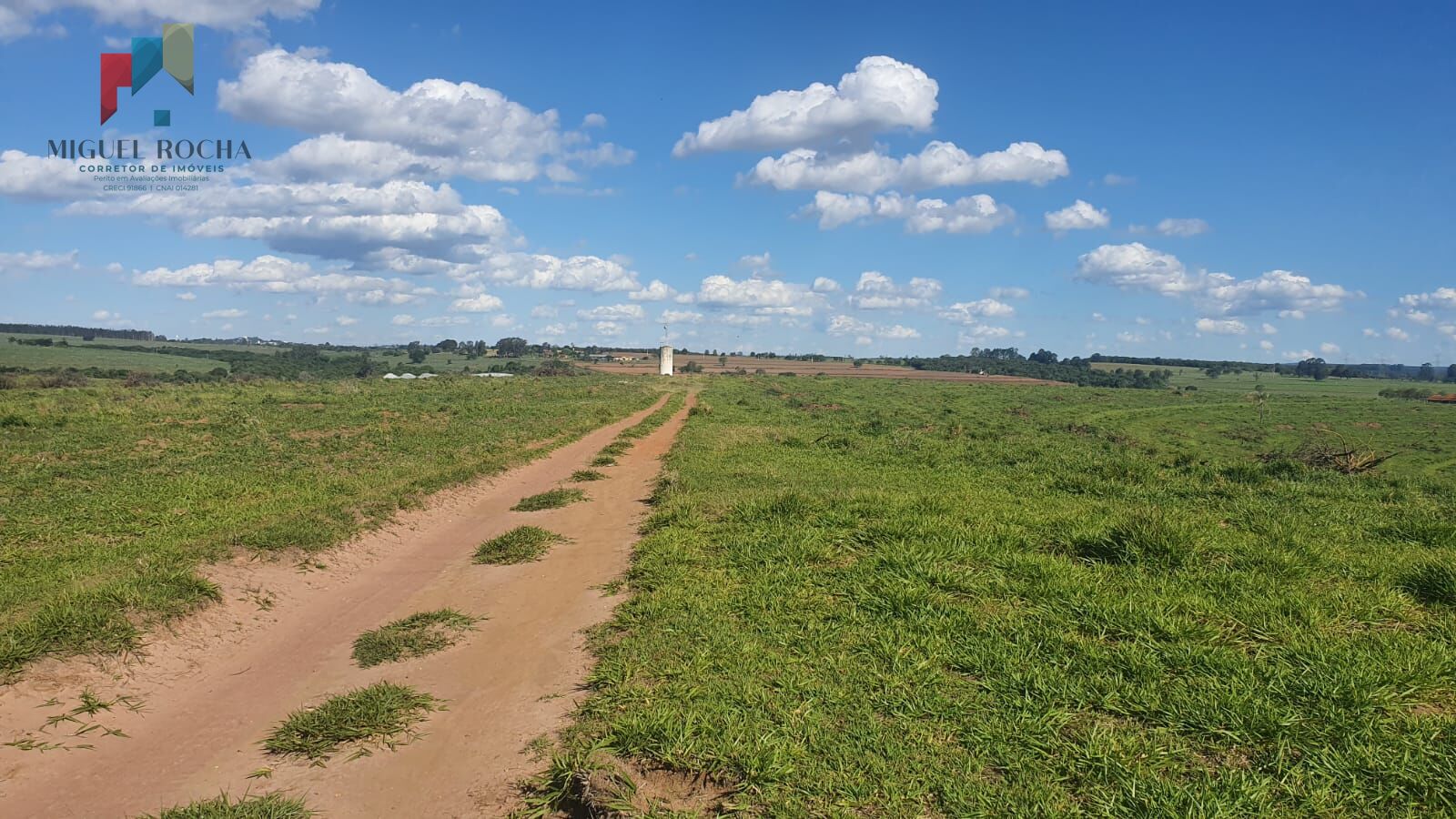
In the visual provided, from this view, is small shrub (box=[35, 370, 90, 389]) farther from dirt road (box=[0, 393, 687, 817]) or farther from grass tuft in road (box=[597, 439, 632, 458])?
dirt road (box=[0, 393, 687, 817])

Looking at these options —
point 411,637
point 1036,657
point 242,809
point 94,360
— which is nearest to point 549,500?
point 411,637

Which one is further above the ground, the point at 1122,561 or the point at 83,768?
the point at 1122,561

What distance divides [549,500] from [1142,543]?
994 centimetres

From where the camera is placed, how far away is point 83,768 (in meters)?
4.84

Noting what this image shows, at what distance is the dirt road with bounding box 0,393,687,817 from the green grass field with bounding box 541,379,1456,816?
0.64 m

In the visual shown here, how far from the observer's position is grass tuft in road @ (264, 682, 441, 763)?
16.4 feet

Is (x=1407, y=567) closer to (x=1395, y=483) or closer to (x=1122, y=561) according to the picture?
(x=1122, y=561)

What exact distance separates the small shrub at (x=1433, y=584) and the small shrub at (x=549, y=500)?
39.4ft

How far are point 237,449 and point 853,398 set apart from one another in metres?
44.4

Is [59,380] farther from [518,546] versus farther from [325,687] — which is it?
[325,687]

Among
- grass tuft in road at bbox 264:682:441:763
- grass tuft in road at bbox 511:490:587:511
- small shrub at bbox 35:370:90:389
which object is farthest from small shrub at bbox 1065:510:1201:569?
small shrub at bbox 35:370:90:389

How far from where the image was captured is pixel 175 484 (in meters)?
13.1

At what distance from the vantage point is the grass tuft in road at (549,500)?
521 inches

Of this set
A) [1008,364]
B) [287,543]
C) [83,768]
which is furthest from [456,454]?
[1008,364]
